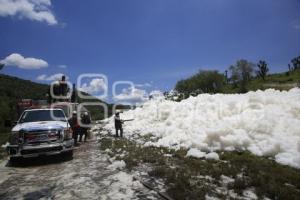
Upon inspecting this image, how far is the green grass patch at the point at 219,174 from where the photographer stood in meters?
6.07

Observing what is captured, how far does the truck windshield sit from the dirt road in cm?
193

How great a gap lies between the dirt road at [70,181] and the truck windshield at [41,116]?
193cm

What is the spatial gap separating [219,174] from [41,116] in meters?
8.29

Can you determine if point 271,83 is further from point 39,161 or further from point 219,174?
point 219,174

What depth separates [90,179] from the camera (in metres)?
7.96

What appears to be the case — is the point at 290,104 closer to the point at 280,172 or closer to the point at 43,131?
the point at 280,172

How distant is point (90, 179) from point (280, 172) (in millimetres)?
5400

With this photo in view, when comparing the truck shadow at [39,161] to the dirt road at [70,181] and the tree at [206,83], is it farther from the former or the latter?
the tree at [206,83]

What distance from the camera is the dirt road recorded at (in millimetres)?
6608

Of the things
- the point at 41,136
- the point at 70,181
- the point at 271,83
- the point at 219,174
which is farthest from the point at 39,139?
the point at 271,83

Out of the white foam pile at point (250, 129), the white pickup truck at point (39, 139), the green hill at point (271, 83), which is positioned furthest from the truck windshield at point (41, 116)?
the green hill at point (271, 83)

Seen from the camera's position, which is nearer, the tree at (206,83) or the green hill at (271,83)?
the green hill at (271,83)

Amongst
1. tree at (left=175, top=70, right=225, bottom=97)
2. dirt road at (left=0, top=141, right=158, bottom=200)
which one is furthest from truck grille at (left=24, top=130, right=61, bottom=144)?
tree at (left=175, top=70, right=225, bottom=97)

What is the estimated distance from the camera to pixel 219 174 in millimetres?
7508
